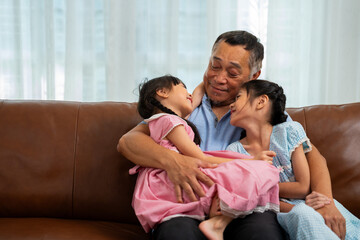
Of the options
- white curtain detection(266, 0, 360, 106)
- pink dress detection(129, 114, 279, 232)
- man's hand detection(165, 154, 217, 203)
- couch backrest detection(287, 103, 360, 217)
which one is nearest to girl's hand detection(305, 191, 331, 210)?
pink dress detection(129, 114, 279, 232)

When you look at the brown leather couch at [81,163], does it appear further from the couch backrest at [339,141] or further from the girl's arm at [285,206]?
the girl's arm at [285,206]

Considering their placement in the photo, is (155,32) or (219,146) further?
(155,32)

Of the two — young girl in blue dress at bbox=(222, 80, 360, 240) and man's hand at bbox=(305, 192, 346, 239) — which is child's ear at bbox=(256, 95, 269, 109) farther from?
man's hand at bbox=(305, 192, 346, 239)

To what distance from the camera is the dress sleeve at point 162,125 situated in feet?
5.47

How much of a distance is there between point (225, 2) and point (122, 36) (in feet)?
2.28

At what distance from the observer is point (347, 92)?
2.84 meters

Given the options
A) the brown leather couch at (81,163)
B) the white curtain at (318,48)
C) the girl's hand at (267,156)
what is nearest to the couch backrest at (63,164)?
the brown leather couch at (81,163)

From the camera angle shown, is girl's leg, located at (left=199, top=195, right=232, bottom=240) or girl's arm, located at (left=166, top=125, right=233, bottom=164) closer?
girl's leg, located at (left=199, top=195, right=232, bottom=240)

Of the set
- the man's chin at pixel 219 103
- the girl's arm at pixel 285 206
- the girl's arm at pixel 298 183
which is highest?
the man's chin at pixel 219 103

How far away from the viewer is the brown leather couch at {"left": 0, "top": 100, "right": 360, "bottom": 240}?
75.5 inches

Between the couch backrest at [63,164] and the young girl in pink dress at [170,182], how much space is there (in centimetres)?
23

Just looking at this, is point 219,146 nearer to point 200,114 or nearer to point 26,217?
point 200,114

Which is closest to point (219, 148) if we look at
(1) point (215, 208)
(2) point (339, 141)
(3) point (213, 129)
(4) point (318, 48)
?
(3) point (213, 129)

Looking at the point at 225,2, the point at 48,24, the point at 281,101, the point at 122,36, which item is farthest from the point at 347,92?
the point at 48,24
